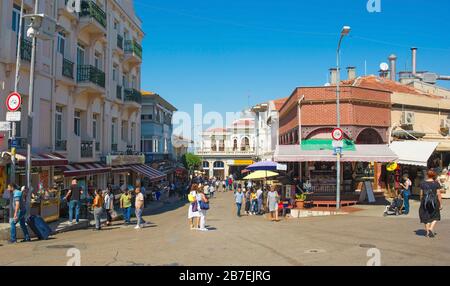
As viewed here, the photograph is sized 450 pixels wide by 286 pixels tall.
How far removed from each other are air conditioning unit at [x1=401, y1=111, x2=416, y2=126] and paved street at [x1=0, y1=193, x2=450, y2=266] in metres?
11.0

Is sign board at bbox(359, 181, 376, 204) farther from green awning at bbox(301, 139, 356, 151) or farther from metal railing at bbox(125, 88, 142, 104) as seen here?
metal railing at bbox(125, 88, 142, 104)

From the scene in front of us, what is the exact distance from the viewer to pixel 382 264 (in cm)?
855

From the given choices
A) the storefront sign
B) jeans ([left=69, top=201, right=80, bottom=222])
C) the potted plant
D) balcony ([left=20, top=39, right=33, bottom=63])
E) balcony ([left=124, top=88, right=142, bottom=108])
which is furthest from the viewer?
balcony ([left=124, top=88, right=142, bottom=108])

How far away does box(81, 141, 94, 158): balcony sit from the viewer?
23.5 metres

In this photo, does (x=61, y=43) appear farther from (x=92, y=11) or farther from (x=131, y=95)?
(x=131, y=95)

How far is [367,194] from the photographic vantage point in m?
21.5

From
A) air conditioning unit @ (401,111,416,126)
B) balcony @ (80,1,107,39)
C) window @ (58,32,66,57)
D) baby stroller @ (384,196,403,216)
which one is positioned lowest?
baby stroller @ (384,196,403,216)

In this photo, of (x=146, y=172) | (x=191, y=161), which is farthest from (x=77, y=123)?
(x=191, y=161)

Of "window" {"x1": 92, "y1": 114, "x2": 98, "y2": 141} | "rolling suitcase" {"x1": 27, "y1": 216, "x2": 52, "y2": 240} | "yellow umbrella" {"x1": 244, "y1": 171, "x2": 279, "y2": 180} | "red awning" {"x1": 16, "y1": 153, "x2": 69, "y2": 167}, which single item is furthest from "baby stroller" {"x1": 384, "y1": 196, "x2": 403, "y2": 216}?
"window" {"x1": 92, "y1": 114, "x2": 98, "y2": 141}

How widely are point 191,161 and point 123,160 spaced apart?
37.1 meters

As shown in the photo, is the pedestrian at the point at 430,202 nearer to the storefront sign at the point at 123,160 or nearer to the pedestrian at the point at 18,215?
the pedestrian at the point at 18,215

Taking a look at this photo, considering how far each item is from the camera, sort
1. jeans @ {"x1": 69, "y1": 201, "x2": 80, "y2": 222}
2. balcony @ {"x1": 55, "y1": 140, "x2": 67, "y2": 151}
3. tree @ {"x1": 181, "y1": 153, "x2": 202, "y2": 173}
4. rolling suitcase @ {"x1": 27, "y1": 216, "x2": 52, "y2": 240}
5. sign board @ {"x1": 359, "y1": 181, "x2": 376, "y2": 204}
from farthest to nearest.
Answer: tree @ {"x1": 181, "y1": 153, "x2": 202, "y2": 173}, sign board @ {"x1": 359, "y1": 181, "x2": 376, "y2": 204}, balcony @ {"x1": 55, "y1": 140, "x2": 67, "y2": 151}, jeans @ {"x1": 69, "y1": 201, "x2": 80, "y2": 222}, rolling suitcase @ {"x1": 27, "y1": 216, "x2": 52, "y2": 240}
